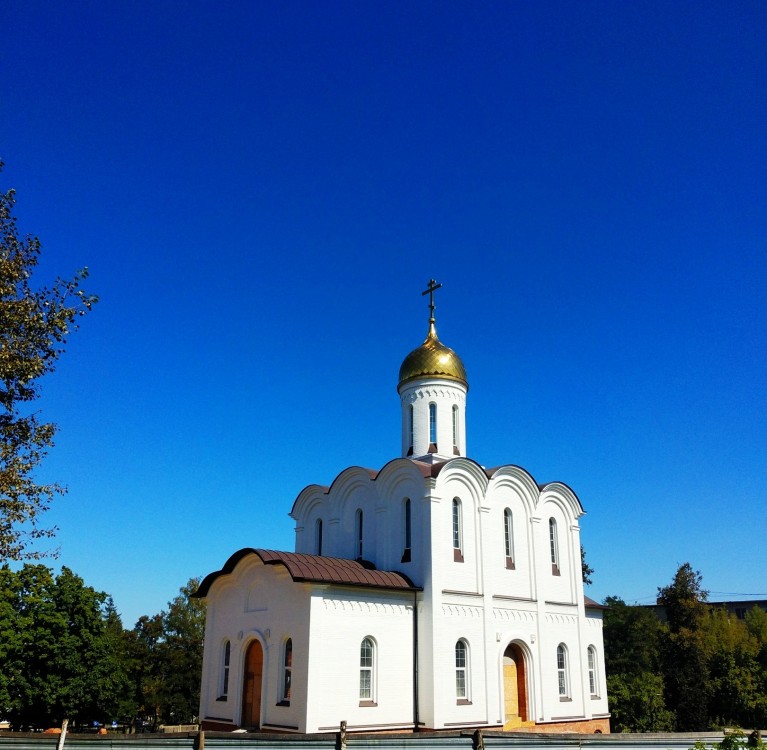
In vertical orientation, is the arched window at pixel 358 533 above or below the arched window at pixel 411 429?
below

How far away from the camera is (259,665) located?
62.9 ft

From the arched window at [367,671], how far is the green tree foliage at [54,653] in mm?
13563

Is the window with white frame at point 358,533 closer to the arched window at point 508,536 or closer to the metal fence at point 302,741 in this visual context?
the arched window at point 508,536

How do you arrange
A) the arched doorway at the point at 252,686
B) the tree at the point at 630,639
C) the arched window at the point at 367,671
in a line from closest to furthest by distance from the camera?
the arched window at the point at 367,671 → the arched doorway at the point at 252,686 → the tree at the point at 630,639

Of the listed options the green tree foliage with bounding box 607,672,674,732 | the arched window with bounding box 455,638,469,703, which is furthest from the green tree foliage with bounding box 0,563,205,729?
the green tree foliage with bounding box 607,672,674,732

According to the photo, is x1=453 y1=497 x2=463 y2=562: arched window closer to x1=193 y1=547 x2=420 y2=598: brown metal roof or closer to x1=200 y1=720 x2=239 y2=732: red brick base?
x1=193 y1=547 x2=420 y2=598: brown metal roof

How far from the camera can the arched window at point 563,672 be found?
74.9 ft

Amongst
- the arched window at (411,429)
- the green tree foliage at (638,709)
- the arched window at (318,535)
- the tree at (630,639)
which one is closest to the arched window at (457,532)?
the arched window at (411,429)

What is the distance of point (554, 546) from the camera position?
24.2m

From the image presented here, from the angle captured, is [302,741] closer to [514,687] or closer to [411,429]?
[514,687]

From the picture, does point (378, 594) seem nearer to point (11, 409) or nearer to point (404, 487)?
point (404, 487)

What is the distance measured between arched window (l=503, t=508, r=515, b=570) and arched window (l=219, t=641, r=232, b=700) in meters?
9.07

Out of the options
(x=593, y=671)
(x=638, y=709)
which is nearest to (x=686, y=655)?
(x=638, y=709)

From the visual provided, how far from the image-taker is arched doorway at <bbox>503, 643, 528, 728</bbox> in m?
21.0
